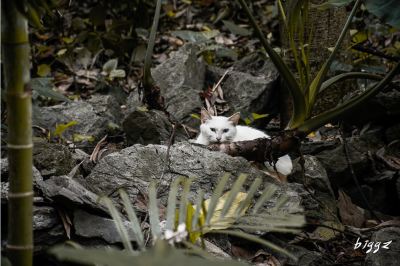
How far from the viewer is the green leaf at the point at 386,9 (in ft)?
6.25

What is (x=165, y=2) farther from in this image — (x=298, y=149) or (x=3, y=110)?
(x=298, y=149)

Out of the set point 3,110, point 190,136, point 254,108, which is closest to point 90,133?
point 3,110

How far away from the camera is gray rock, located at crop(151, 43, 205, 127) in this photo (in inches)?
138

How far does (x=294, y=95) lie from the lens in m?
2.05

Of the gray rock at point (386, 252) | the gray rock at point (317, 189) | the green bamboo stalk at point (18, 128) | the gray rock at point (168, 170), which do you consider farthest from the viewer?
the gray rock at point (317, 189)

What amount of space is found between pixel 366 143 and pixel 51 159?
2.58 m

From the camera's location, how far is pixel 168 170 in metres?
1.92

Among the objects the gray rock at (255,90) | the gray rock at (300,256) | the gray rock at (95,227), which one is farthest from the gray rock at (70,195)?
the gray rock at (255,90)

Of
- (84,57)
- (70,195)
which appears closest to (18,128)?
(70,195)

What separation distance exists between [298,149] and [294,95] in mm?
350

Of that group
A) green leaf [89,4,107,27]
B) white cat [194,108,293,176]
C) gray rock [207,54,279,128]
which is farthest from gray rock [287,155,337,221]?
green leaf [89,4,107,27]

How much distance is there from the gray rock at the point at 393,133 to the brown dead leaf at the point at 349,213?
92cm

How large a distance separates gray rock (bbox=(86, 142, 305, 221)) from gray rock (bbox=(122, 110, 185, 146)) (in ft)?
2.60

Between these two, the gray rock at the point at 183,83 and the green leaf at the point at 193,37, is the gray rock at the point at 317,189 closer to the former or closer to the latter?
the gray rock at the point at 183,83
